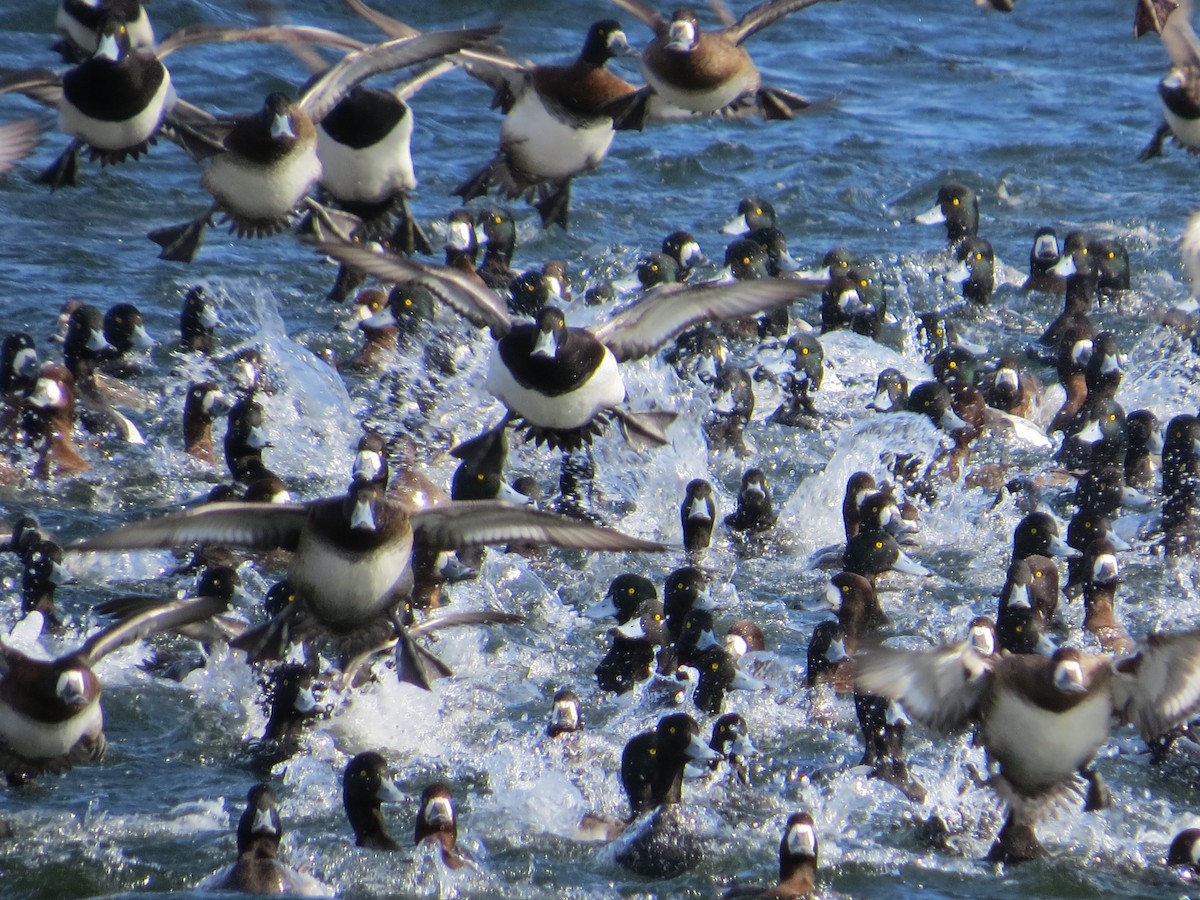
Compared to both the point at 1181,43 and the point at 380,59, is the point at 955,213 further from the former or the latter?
the point at 380,59

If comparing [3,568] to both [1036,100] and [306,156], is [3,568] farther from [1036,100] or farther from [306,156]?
[1036,100]

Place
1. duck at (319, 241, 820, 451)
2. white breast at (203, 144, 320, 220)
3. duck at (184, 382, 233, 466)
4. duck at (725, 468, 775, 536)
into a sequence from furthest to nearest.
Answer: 1. duck at (184, 382, 233, 466)
2. duck at (725, 468, 775, 536)
3. white breast at (203, 144, 320, 220)
4. duck at (319, 241, 820, 451)

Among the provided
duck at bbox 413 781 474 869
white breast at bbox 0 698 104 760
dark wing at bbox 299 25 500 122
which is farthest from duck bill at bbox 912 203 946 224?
Result: white breast at bbox 0 698 104 760

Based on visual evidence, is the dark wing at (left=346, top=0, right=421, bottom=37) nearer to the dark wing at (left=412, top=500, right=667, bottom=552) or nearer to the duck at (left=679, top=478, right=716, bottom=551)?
the duck at (left=679, top=478, right=716, bottom=551)

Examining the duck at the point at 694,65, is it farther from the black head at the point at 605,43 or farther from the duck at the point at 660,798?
the duck at the point at 660,798

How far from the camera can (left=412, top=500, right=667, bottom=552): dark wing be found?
7.85 metres

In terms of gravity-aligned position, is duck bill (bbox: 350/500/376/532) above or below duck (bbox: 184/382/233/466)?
above

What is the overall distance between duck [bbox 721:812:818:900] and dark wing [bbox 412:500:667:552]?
1.28m

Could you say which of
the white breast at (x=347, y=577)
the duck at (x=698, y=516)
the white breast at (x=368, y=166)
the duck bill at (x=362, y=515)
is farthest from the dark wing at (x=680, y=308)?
the duck bill at (x=362, y=515)

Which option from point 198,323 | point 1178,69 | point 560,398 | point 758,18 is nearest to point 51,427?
point 198,323

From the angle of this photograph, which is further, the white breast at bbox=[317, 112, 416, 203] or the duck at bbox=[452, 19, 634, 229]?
the white breast at bbox=[317, 112, 416, 203]

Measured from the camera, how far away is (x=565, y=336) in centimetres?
962

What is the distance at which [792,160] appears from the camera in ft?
65.9

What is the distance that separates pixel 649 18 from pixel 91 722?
4906 millimetres
